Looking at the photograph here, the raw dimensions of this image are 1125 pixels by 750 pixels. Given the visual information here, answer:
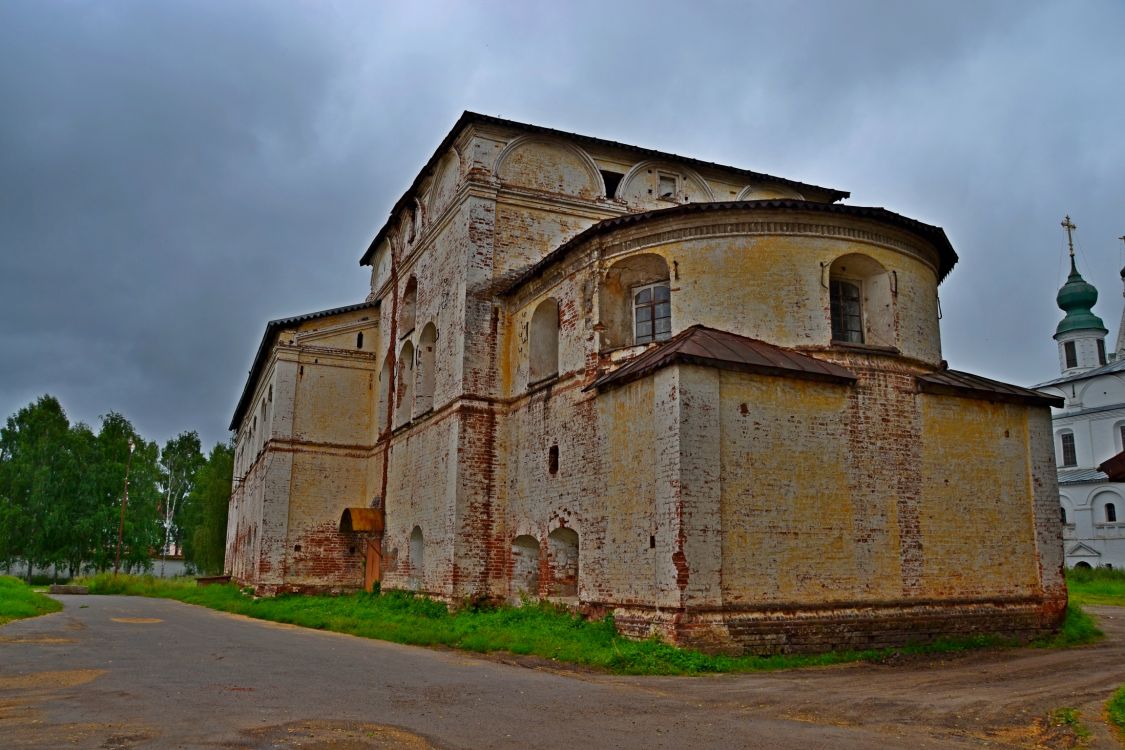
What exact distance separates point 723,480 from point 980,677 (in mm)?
4114

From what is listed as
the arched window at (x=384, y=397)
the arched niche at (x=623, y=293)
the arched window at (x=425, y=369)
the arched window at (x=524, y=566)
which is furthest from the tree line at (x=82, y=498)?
the arched niche at (x=623, y=293)

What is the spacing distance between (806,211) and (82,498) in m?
44.7

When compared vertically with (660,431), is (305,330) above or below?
above

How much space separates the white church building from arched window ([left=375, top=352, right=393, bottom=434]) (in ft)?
111

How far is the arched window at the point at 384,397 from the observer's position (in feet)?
80.4

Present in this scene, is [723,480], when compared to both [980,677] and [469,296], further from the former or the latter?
[469,296]

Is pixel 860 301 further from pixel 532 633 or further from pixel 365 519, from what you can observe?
pixel 365 519

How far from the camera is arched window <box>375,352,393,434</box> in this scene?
24500 millimetres

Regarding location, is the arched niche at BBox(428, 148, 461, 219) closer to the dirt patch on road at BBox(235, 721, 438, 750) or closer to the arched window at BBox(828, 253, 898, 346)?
the arched window at BBox(828, 253, 898, 346)

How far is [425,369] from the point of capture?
21.8m

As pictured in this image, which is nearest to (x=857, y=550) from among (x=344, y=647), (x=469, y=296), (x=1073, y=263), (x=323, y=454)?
(x=344, y=647)

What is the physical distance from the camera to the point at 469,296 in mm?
18844

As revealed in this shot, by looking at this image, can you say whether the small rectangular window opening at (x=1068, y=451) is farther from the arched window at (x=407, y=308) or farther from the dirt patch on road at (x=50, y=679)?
the dirt patch on road at (x=50, y=679)

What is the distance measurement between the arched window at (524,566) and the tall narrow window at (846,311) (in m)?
7.14
